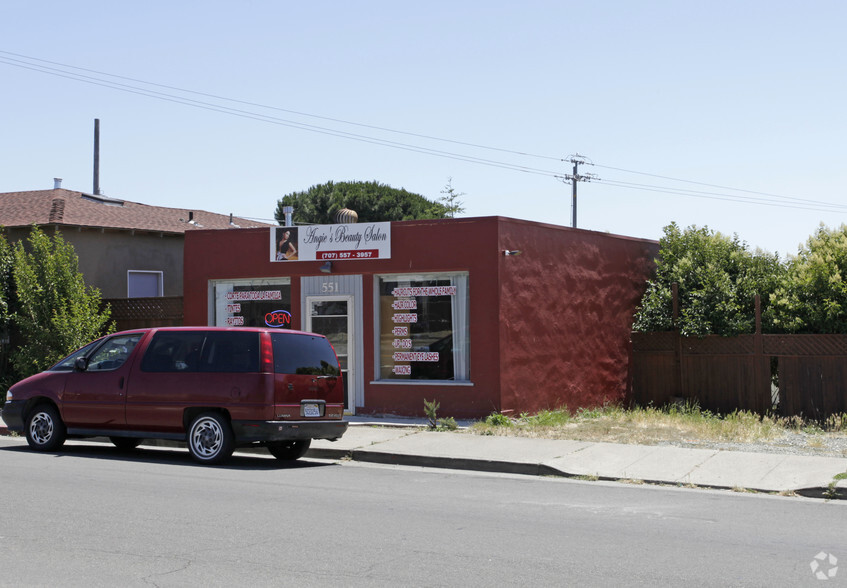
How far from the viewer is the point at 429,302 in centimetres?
1705

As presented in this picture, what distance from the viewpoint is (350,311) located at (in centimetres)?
1736

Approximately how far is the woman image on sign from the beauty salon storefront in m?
0.03

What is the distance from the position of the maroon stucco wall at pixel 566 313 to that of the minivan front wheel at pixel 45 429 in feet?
23.5

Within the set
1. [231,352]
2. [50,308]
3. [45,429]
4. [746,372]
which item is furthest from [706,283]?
[50,308]

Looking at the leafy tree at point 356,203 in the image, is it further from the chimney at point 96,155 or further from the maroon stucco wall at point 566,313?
the maroon stucco wall at point 566,313

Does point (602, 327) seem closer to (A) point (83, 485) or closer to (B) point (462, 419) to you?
(B) point (462, 419)

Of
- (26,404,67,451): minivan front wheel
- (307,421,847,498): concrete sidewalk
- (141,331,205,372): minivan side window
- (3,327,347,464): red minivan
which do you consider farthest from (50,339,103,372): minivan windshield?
(307,421,847,498): concrete sidewalk

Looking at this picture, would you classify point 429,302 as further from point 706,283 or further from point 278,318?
point 706,283

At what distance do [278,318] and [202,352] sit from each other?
5.63 meters

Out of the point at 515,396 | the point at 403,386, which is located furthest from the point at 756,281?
the point at 403,386

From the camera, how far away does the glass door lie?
17.3 meters

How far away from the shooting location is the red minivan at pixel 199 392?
39.7 feet

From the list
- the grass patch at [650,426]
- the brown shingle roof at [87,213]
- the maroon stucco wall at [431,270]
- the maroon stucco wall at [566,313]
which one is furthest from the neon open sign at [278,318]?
the brown shingle roof at [87,213]

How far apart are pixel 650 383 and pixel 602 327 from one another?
1.79 metres
